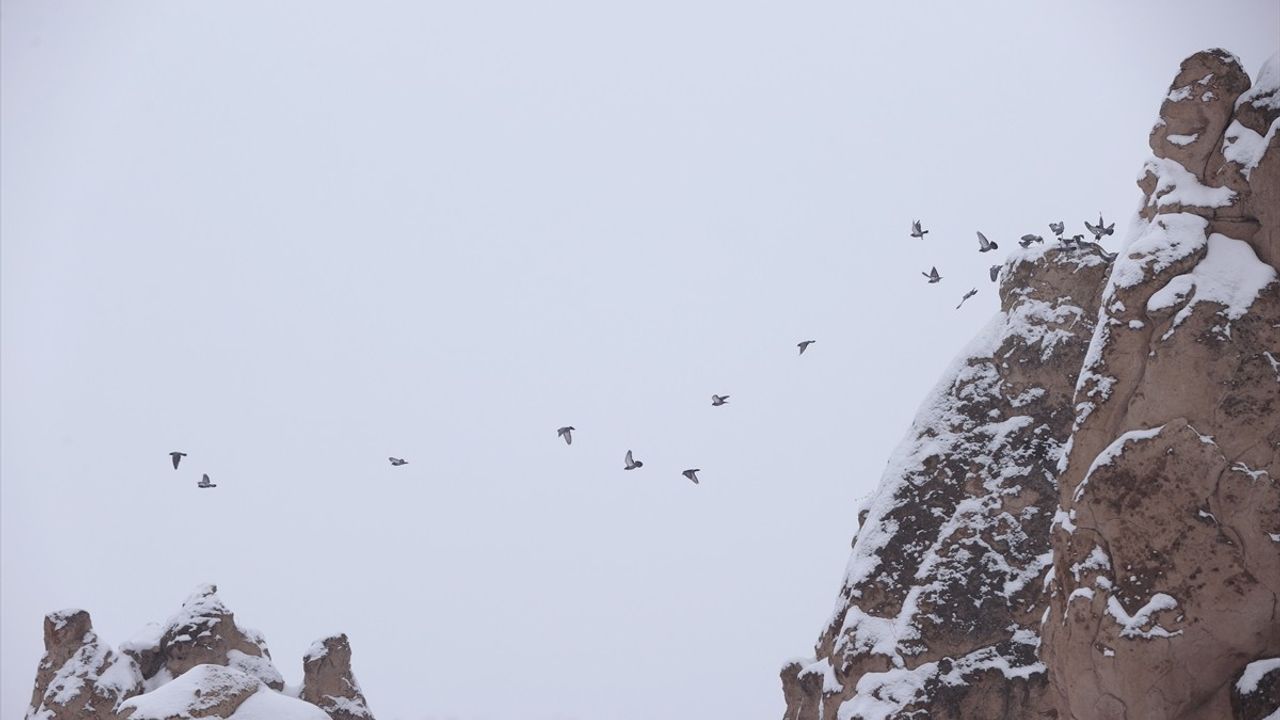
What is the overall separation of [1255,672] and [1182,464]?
3.20 m

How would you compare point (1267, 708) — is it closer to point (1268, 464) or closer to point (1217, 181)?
point (1268, 464)

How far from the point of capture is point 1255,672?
1598 cm

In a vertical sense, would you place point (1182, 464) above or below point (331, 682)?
below

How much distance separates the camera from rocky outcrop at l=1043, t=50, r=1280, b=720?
16672 millimetres

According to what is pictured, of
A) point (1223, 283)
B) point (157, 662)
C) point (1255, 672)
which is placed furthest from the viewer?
point (157, 662)

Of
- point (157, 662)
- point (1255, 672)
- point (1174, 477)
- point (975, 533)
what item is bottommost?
point (1255, 672)

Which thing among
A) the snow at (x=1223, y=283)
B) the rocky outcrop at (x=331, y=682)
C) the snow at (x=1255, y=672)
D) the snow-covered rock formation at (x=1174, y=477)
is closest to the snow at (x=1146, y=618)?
the snow-covered rock formation at (x=1174, y=477)

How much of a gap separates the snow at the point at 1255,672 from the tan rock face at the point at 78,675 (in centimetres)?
3069

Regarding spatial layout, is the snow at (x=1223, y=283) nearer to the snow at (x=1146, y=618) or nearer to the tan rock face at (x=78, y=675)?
the snow at (x=1146, y=618)

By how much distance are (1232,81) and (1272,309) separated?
4.75 m

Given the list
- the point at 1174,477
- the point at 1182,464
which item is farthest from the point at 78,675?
the point at 1182,464

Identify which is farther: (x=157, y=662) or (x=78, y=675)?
(x=157, y=662)

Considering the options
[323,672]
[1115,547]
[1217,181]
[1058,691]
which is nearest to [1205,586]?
[1115,547]

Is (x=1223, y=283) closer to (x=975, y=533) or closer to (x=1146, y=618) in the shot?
(x=1146, y=618)
